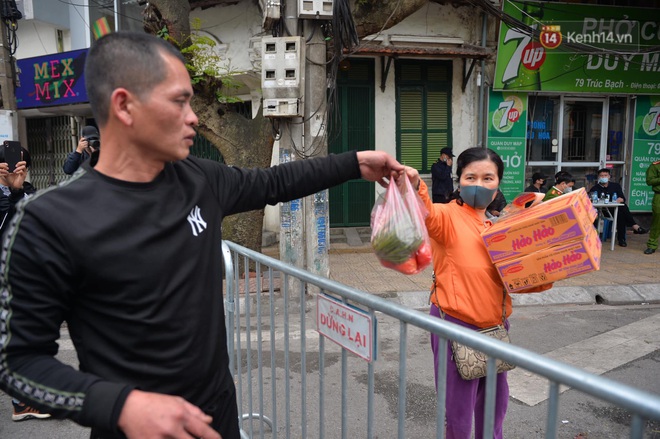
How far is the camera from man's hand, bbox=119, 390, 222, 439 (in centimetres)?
114

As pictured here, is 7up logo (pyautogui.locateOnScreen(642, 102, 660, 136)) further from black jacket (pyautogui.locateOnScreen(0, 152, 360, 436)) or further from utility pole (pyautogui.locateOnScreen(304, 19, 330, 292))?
black jacket (pyautogui.locateOnScreen(0, 152, 360, 436))

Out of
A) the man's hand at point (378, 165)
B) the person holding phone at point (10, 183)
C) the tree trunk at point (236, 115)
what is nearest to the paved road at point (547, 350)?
the person holding phone at point (10, 183)

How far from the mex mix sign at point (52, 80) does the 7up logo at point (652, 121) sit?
41.0 feet

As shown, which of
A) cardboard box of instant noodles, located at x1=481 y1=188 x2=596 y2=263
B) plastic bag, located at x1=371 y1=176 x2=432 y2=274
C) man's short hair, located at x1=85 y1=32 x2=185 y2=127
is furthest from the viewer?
cardboard box of instant noodles, located at x1=481 y1=188 x2=596 y2=263

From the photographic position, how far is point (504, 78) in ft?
34.5

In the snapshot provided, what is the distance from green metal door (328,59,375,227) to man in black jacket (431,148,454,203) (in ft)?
4.60

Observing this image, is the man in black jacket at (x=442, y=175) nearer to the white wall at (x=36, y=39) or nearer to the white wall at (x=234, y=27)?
the white wall at (x=234, y=27)

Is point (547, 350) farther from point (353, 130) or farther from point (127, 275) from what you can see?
point (353, 130)

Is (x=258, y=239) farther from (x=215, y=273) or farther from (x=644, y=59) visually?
(x=644, y=59)

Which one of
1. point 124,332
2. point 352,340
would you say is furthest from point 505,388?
point 124,332

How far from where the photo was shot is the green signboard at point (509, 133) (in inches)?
418

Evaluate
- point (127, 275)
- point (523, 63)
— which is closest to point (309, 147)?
point (127, 275)

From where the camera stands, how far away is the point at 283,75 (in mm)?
6066

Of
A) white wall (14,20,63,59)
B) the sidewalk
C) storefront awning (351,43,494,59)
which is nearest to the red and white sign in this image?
the sidewalk
